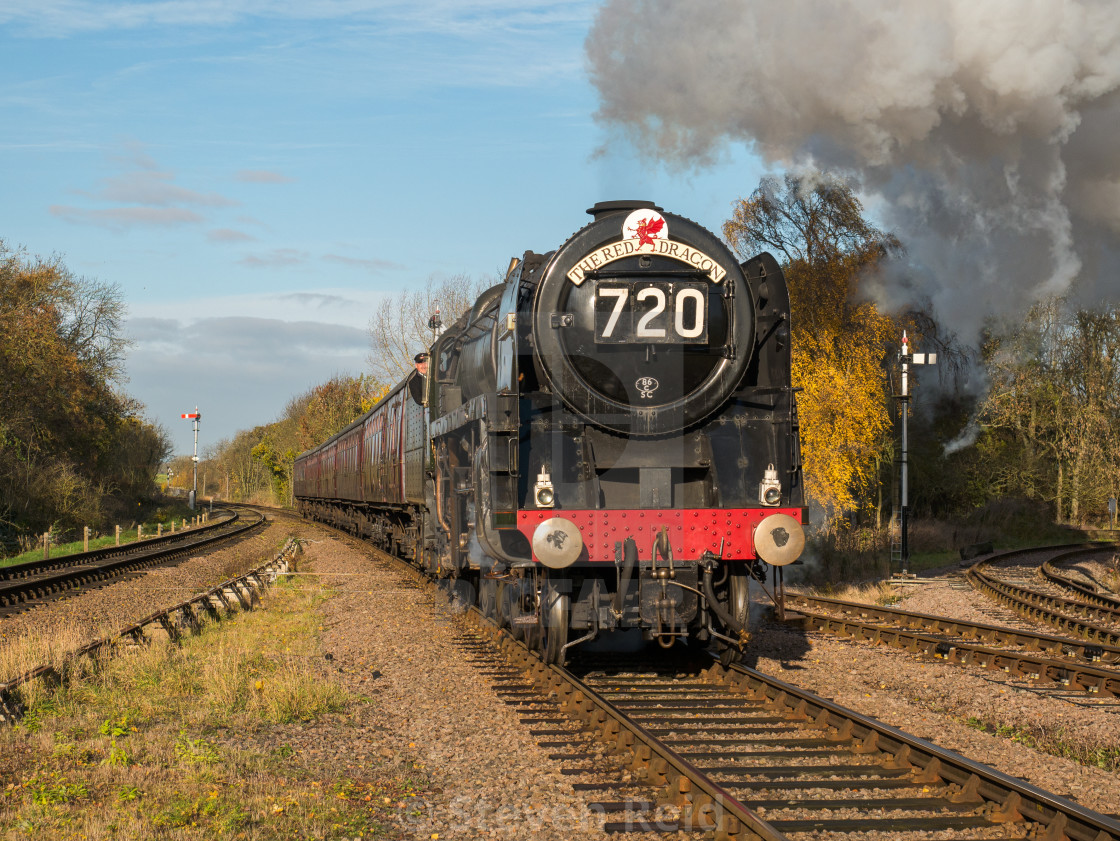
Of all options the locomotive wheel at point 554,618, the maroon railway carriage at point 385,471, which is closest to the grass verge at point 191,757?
the locomotive wheel at point 554,618

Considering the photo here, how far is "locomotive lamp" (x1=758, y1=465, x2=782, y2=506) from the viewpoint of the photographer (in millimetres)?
7812

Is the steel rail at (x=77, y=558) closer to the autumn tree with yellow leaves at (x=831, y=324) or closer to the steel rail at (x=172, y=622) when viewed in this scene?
the steel rail at (x=172, y=622)

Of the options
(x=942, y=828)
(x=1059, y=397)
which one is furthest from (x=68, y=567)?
(x=1059, y=397)

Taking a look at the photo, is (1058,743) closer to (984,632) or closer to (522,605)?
(522,605)

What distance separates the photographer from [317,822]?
16.0 ft

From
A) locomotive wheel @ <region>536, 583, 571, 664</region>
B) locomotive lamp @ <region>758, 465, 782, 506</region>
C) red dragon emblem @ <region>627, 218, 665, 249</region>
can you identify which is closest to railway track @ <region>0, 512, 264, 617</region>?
locomotive wheel @ <region>536, 583, 571, 664</region>

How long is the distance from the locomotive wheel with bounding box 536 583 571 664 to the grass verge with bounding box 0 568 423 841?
1.54 meters

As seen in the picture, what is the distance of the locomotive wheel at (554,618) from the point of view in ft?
25.8

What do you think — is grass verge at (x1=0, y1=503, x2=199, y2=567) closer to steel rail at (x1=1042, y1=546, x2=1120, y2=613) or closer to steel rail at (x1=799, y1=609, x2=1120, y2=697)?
steel rail at (x1=799, y1=609, x2=1120, y2=697)

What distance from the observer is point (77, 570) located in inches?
710

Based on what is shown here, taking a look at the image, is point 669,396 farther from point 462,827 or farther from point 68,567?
point 68,567

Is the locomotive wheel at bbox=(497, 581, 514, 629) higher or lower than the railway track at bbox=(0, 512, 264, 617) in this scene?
higher

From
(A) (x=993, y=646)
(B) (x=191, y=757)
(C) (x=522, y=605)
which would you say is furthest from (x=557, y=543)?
(A) (x=993, y=646)

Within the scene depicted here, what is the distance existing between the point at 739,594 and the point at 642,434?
153 cm
